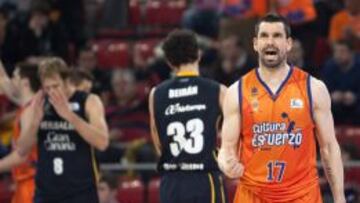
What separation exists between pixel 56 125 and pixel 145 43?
5410 mm

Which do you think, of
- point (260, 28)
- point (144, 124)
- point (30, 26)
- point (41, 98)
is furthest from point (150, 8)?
point (260, 28)

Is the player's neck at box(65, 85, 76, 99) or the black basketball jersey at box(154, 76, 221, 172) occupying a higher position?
the player's neck at box(65, 85, 76, 99)

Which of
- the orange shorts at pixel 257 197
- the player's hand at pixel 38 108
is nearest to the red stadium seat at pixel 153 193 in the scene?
the player's hand at pixel 38 108

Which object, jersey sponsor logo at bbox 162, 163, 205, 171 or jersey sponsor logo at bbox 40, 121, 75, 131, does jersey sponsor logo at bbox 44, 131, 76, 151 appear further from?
jersey sponsor logo at bbox 162, 163, 205, 171

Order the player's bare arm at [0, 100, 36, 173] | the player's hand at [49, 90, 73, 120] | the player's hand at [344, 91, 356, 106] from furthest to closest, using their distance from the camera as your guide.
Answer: the player's hand at [344, 91, 356, 106] → the player's bare arm at [0, 100, 36, 173] → the player's hand at [49, 90, 73, 120]

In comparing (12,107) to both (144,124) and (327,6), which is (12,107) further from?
(327,6)

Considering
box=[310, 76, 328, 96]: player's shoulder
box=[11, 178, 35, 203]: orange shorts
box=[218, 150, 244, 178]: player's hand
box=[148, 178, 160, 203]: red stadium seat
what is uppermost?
box=[310, 76, 328, 96]: player's shoulder

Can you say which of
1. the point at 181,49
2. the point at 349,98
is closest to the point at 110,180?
the point at 181,49

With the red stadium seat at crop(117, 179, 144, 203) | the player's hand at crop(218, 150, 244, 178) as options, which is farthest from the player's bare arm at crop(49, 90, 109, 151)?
the player's hand at crop(218, 150, 244, 178)

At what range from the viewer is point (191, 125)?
9.32m

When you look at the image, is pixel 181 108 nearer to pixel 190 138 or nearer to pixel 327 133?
pixel 190 138

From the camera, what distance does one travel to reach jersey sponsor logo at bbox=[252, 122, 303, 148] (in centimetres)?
817

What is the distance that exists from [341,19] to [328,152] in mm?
6165

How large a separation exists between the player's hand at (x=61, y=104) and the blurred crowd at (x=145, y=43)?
2.61 meters
